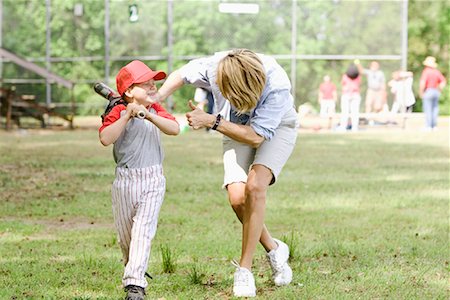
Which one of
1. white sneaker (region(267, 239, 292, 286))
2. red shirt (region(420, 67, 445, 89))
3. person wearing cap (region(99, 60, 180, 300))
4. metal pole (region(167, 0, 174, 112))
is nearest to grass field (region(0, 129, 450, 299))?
white sneaker (region(267, 239, 292, 286))

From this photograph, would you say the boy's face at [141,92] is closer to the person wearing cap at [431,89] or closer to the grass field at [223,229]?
the grass field at [223,229]

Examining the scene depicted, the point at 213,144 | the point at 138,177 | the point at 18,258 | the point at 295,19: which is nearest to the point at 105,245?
the point at 18,258

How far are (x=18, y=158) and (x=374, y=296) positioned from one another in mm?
10994

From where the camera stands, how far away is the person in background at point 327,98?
28703 mm

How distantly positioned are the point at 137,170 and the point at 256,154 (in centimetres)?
78

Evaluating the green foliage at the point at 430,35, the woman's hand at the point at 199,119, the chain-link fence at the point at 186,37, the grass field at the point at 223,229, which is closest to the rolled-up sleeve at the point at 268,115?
the woman's hand at the point at 199,119

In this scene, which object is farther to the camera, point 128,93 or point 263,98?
point 263,98

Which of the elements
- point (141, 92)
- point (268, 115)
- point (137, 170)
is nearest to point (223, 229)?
point (268, 115)

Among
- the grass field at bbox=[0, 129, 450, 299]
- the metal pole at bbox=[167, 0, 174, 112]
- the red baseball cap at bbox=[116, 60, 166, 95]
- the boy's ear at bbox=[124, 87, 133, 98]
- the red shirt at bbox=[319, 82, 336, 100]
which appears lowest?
the grass field at bbox=[0, 129, 450, 299]

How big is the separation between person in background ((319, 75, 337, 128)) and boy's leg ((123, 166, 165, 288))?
22.9 meters

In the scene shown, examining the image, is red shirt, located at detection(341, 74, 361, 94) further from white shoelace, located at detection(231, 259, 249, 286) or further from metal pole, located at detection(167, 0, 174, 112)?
white shoelace, located at detection(231, 259, 249, 286)

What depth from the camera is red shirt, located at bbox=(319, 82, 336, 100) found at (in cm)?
2867

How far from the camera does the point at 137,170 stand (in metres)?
5.88

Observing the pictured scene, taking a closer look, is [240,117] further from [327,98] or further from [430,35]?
[430,35]
